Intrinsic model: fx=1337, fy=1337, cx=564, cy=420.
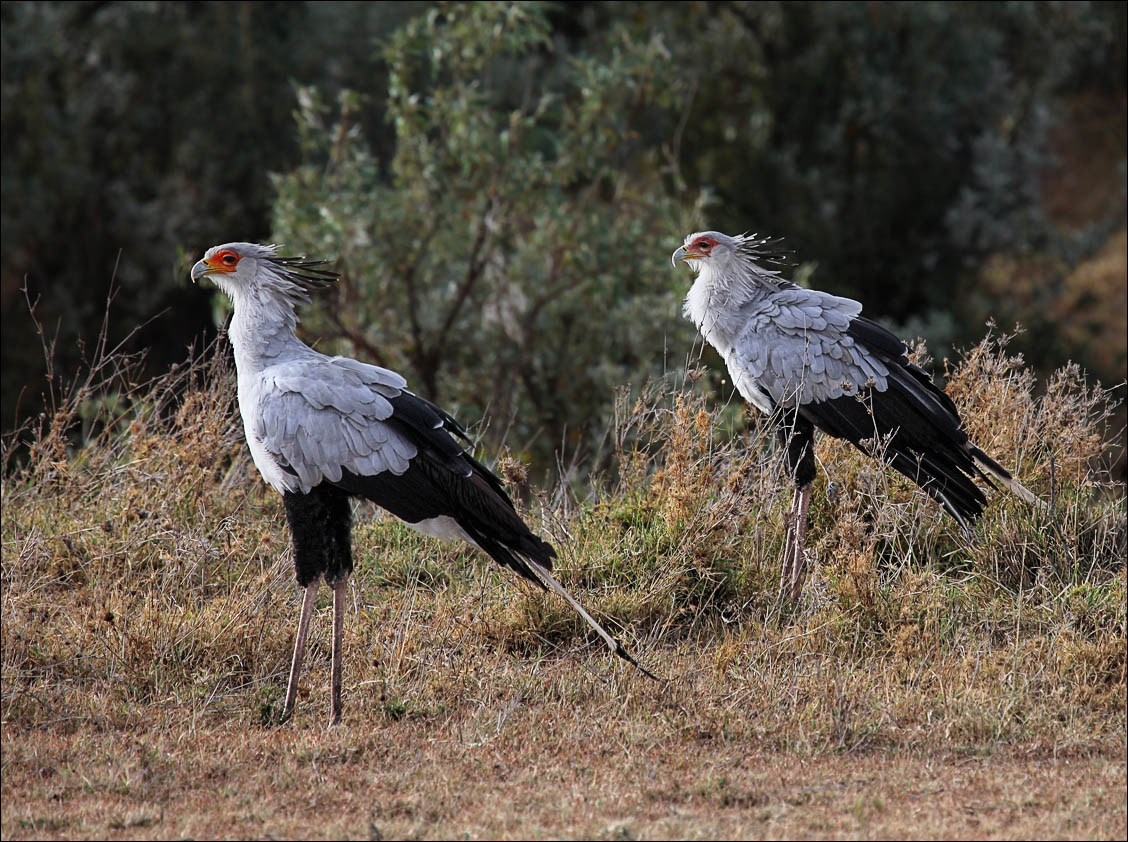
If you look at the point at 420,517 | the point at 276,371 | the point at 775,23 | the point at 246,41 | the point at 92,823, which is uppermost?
the point at 775,23

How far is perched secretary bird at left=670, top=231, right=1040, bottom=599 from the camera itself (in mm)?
5777

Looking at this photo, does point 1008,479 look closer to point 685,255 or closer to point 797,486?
point 797,486

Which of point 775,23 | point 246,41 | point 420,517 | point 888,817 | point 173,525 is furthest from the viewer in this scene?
point 775,23

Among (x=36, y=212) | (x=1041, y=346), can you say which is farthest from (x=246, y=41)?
(x=1041, y=346)

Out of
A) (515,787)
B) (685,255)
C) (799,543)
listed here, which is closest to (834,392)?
(799,543)

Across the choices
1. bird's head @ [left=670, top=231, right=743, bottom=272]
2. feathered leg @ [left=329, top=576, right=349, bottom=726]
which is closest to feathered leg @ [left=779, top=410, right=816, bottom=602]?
bird's head @ [left=670, top=231, right=743, bottom=272]

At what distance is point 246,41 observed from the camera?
1441 centimetres

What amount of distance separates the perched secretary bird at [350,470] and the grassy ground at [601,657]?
0.40 metres

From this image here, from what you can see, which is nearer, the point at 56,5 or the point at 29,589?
the point at 29,589

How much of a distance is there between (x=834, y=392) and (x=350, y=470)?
2.22 meters

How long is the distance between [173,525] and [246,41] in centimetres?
950

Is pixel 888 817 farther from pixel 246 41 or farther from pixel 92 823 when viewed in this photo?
pixel 246 41

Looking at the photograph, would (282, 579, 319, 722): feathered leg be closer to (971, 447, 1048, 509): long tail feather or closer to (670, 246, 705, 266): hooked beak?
(670, 246, 705, 266): hooked beak

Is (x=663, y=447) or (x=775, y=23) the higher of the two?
(x=775, y=23)
